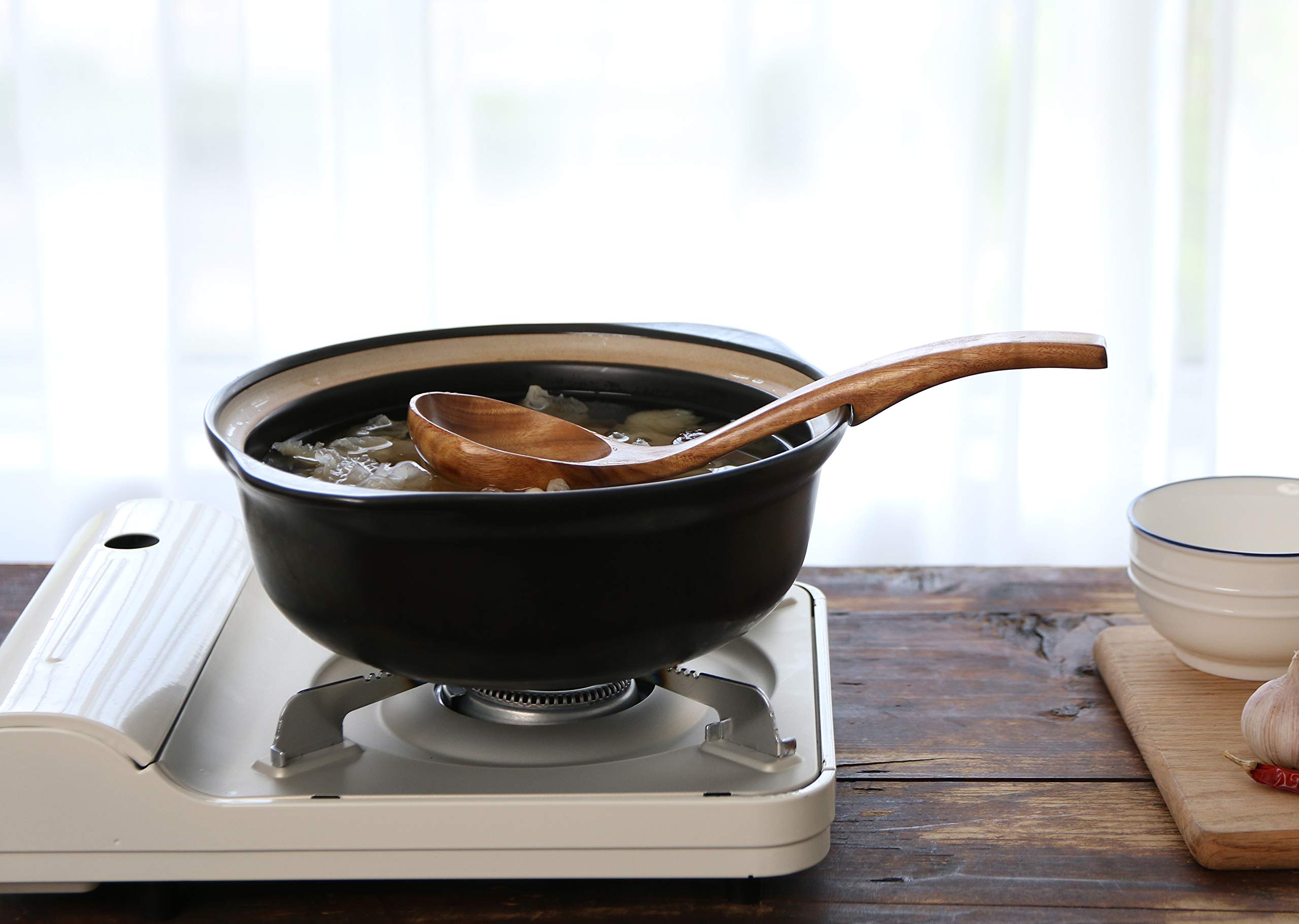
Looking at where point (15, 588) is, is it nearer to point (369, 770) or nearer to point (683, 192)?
point (369, 770)

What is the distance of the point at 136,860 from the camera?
0.71 m

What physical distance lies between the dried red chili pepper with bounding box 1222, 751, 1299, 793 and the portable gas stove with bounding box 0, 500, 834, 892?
0.28m

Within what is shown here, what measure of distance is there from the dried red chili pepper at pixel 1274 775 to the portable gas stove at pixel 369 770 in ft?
0.91

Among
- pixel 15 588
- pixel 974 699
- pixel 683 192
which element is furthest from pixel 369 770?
pixel 683 192

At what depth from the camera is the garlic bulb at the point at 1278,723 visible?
789mm

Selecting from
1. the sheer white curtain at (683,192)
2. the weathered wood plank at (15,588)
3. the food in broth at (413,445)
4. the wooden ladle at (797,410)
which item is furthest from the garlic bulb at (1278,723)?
the sheer white curtain at (683,192)

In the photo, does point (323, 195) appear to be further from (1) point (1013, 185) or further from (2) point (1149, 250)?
(2) point (1149, 250)

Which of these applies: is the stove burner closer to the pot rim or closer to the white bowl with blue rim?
the pot rim

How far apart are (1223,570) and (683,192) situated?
5.16 feet

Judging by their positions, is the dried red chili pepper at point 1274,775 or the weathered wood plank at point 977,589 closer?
the dried red chili pepper at point 1274,775

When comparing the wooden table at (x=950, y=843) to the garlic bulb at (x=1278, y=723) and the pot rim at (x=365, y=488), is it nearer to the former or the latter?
the garlic bulb at (x=1278, y=723)

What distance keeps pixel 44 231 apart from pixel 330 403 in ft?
5.79

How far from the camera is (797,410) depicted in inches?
30.2

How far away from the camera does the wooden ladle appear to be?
751 millimetres
